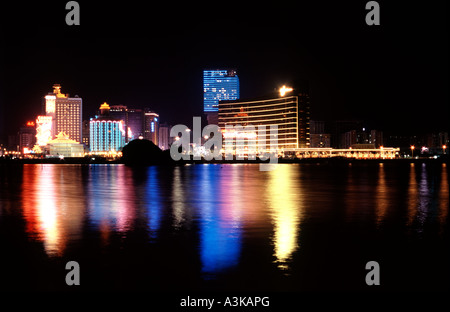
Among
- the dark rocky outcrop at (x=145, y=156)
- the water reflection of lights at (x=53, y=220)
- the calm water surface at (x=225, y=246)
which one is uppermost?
the dark rocky outcrop at (x=145, y=156)

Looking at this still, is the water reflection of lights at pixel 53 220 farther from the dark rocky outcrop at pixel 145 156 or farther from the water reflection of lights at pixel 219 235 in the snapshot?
the dark rocky outcrop at pixel 145 156

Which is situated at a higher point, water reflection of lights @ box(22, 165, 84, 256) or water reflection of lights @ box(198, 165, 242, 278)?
water reflection of lights @ box(22, 165, 84, 256)

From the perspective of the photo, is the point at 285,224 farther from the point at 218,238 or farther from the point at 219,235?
the point at 218,238

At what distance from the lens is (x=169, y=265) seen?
463 inches

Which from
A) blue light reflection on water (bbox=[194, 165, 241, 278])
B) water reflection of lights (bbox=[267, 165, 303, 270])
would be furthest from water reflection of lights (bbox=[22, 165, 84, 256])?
water reflection of lights (bbox=[267, 165, 303, 270])

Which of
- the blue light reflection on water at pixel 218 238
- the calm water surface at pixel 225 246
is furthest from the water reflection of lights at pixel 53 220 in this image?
the blue light reflection on water at pixel 218 238

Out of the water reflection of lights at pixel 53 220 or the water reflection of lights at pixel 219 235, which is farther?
the water reflection of lights at pixel 53 220

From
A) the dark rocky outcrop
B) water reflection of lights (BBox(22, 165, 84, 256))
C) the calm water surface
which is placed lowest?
the calm water surface

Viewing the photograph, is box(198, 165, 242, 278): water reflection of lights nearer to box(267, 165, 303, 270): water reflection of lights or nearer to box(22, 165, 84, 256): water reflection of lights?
box(267, 165, 303, 270): water reflection of lights

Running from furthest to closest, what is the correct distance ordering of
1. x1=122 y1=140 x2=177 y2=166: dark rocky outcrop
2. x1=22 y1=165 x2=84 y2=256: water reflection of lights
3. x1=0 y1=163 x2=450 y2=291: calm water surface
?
x1=122 y1=140 x2=177 y2=166: dark rocky outcrop, x1=22 y1=165 x2=84 y2=256: water reflection of lights, x1=0 y1=163 x2=450 y2=291: calm water surface

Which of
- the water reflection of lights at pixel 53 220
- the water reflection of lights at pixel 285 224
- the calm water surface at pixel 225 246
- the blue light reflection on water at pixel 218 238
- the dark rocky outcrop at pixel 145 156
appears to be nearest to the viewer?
the calm water surface at pixel 225 246

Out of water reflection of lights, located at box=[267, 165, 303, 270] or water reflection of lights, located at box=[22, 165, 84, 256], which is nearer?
water reflection of lights, located at box=[267, 165, 303, 270]

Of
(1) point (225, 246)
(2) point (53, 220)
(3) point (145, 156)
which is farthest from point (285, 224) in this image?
(3) point (145, 156)
